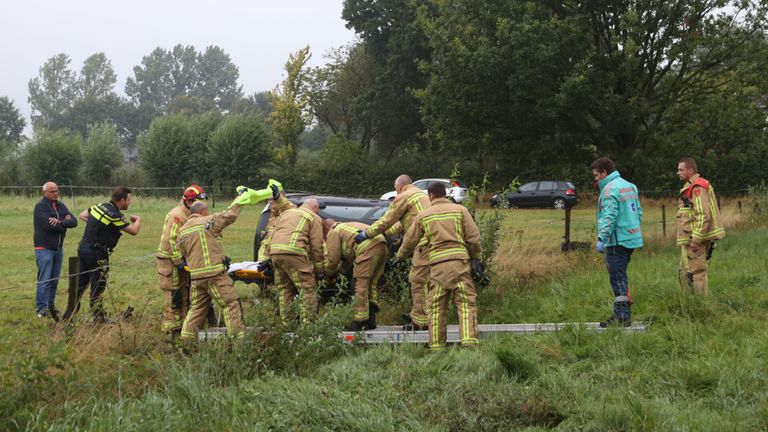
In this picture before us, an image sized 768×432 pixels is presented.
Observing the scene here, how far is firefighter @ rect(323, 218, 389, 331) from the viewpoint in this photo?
8.99 metres

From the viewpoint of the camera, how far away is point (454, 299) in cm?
768

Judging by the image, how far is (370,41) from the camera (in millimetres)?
44188

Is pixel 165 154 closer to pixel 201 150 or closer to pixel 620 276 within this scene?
pixel 201 150

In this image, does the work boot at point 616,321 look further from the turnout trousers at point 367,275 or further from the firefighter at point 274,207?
the firefighter at point 274,207

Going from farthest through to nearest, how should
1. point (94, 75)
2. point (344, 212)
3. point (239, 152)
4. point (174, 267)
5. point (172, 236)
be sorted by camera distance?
point (94, 75)
point (239, 152)
point (344, 212)
point (174, 267)
point (172, 236)

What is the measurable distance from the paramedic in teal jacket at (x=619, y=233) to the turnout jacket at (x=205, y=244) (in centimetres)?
361

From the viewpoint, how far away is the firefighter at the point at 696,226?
8805 millimetres

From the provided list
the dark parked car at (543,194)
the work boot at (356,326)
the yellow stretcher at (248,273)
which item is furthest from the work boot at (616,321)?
the dark parked car at (543,194)

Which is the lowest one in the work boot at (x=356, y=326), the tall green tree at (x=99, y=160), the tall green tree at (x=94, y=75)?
the work boot at (x=356, y=326)

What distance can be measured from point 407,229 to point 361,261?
704 millimetres

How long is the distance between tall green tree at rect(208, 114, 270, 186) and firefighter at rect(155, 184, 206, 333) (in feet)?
113

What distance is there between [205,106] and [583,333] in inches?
4270

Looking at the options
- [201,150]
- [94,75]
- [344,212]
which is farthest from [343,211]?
[94,75]

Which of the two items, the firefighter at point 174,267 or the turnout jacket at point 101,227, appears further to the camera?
the turnout jacket at point 101,227
